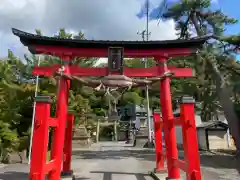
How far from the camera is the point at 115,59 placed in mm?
9039

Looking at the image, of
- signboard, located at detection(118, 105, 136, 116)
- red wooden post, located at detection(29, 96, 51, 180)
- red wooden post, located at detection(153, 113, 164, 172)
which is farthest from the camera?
signboard, located at detection(118, 105, 136, 116)

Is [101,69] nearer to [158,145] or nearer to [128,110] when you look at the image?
[158,145]

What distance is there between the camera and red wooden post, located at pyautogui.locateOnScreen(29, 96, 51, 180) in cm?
671

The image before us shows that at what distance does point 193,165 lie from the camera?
7219 millimetres

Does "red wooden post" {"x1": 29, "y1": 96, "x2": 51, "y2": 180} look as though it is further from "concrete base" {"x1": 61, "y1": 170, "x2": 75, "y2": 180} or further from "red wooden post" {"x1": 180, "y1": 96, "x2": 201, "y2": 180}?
"red wooden post" {"x1": 180, "y1": 96, "x2": 201, "y2": 180}

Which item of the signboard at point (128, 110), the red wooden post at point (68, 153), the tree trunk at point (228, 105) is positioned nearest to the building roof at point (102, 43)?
the red wooden post at point (68, 153)

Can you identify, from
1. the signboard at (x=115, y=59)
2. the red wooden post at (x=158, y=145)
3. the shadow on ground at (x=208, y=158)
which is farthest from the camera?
the shadow on ground at (x=208, y=158)

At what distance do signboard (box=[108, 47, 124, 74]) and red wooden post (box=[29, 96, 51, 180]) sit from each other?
278 cm

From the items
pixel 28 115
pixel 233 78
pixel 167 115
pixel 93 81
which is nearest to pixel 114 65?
pixel 93 81

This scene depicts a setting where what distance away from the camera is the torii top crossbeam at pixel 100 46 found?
9000 mm

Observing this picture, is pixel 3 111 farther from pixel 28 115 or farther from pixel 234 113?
pixel 234 113

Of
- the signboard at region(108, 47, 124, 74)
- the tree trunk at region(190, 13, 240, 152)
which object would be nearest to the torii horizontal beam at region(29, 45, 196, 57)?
the signboard at region(108, 47, 124, 74)

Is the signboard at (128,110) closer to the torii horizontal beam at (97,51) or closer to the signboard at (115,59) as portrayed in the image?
the torii horizontal beam at (97,51)

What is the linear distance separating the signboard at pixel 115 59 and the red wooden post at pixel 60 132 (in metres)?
1.55
